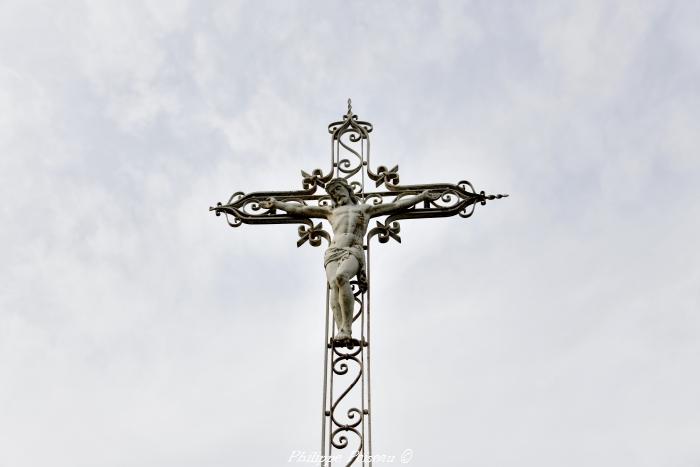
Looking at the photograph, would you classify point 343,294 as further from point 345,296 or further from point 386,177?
point 386,177

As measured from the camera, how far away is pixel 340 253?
8.25m

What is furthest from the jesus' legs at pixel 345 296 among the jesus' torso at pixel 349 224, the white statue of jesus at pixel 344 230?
the jesus' torso at pixel 349 224

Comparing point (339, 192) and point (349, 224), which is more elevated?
point (339, 192)

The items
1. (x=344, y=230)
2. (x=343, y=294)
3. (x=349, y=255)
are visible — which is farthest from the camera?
(x=344, y=230)

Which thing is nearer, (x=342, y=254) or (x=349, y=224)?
(x=342, y=254)

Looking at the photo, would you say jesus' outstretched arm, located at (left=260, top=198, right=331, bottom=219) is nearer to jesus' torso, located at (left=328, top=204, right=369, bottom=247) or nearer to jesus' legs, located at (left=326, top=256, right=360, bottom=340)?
jesus' torso, located at (left=328, top=204, right=369, bottom=247)

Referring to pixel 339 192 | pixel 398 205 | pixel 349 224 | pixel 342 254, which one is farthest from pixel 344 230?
pixel 398 205

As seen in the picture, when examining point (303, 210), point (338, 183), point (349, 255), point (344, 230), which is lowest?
point (349, 255)

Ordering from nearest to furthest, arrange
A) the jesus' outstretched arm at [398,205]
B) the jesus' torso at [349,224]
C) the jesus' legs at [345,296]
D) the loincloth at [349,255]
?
the jesus' legs at [345,296] < the loincloth at [349,255] < the jesus' torso at [349,224] < the jesus' outstretched arm at [398,205]

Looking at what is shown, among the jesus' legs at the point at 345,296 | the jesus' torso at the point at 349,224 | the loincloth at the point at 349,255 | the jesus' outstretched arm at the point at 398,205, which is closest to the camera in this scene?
the jesus' legs at the point at 345,296

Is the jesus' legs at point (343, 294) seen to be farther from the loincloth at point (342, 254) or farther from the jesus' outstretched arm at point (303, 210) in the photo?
the jesus' outstretched arm at point (303, 210)

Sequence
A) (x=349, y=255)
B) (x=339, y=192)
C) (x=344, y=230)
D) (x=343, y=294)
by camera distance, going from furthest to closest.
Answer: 1. (x=339, y=192)
2. (x=344, y=230)
3. (x=349, y=255)
4. (x=343, y=294)

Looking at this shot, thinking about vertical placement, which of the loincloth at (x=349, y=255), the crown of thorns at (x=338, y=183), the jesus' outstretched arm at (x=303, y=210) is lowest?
the loincloth at (x=349, y=255)

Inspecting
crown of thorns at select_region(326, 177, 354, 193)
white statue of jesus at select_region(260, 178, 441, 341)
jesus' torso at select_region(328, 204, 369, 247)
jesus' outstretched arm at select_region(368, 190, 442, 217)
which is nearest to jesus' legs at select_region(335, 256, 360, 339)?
white statue of jesus at select_region(260, 178, 441, 341)
